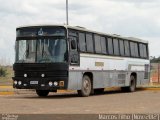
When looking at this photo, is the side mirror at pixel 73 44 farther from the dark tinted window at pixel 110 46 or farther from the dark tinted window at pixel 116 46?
the dark tinted window at pixel 116 46

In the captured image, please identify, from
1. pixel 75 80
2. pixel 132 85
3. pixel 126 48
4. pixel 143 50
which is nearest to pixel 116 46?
pixel 126 48

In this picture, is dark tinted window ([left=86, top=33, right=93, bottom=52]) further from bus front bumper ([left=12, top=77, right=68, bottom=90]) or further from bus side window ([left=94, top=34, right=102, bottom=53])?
bus front bumper ([left=12, top=77, right=68, bottom=90])

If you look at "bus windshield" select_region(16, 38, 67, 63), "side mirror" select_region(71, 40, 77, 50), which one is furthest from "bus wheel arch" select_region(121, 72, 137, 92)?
"bus windshield" select_region(16, 38, 67, 63)

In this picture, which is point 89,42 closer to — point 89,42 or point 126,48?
point 89,42

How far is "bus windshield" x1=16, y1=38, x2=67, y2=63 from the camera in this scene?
2431 centimetres

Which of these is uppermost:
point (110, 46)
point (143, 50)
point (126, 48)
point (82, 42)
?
point (143, 50)

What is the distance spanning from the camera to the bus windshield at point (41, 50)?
24312 mm

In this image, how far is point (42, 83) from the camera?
2455 centimetres

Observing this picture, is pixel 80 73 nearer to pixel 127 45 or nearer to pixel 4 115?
pixel 127 45

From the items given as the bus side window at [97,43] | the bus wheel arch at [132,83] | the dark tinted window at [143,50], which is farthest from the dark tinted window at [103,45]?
the dark tinted window at [143,50]

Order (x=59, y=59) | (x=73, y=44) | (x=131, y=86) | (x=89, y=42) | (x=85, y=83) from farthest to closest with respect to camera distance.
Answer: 1. (x=131, y=86)
2. (x=89, y=42)
3. (x=85, y=83)
4. (x=73, y=44)
5. (x=59, y=59)

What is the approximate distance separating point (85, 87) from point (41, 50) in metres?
3.14

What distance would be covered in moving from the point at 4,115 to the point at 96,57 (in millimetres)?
12829

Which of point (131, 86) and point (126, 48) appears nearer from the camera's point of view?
point (126, 48)
